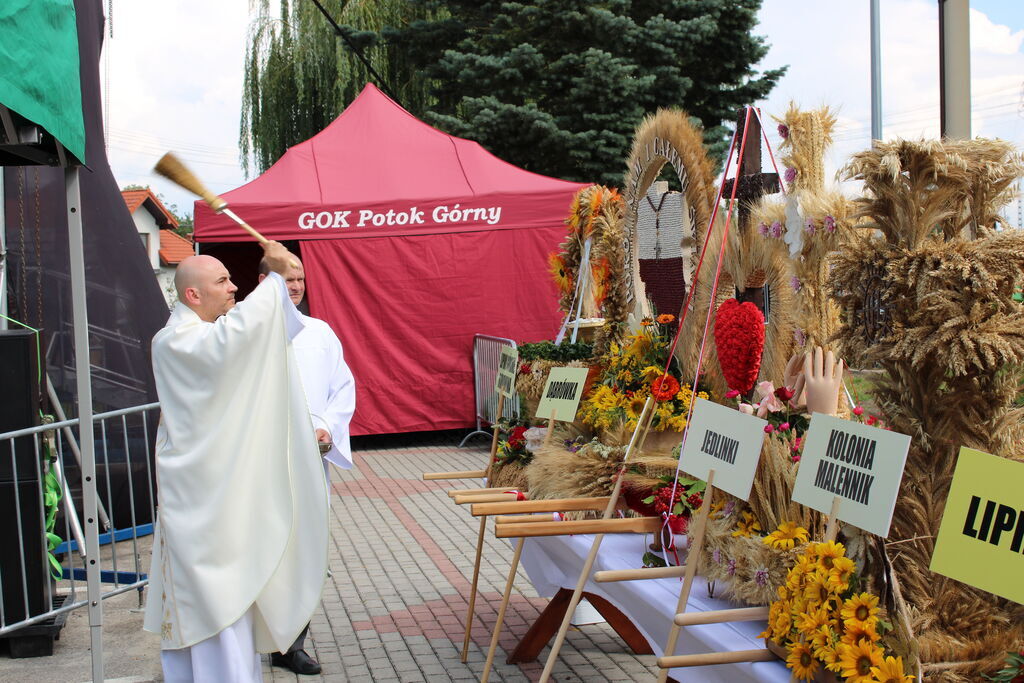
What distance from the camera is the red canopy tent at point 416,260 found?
11.2 meters

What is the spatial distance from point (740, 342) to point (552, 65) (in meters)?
13.3

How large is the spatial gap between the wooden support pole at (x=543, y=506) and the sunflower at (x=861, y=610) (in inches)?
58.1

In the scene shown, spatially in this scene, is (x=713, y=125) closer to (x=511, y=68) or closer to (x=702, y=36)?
(x=702, y=36)

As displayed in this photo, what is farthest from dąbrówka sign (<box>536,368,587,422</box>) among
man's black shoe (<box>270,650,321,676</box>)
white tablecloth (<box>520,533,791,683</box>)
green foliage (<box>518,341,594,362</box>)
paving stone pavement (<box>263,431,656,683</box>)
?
man's black shoe (<box>270,650,321,676</box>)

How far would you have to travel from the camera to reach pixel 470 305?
1172cm

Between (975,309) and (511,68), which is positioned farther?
(511,68)

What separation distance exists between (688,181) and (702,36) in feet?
42.7

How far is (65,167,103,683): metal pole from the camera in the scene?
393cm

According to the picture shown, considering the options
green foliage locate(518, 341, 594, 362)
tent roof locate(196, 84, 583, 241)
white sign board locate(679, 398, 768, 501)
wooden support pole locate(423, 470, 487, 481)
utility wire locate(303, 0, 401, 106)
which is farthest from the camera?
utility wire locate(303, 0, 401, 106)

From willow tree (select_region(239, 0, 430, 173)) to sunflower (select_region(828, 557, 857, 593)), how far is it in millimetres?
17227

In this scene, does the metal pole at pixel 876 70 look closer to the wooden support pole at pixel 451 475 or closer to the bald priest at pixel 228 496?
the wooden support pole at pixel 451 475

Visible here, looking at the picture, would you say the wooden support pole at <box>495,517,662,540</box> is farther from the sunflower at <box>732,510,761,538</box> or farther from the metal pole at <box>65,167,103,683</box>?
the metal pole at <box>65,167,103,683</box>

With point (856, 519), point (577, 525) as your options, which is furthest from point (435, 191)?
point (856, 519)

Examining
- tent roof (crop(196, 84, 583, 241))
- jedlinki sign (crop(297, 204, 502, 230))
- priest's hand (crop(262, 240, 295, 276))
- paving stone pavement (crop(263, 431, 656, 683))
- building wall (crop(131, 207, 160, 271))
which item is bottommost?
paving stone pavement (crop(263, 431, 656, 683))
